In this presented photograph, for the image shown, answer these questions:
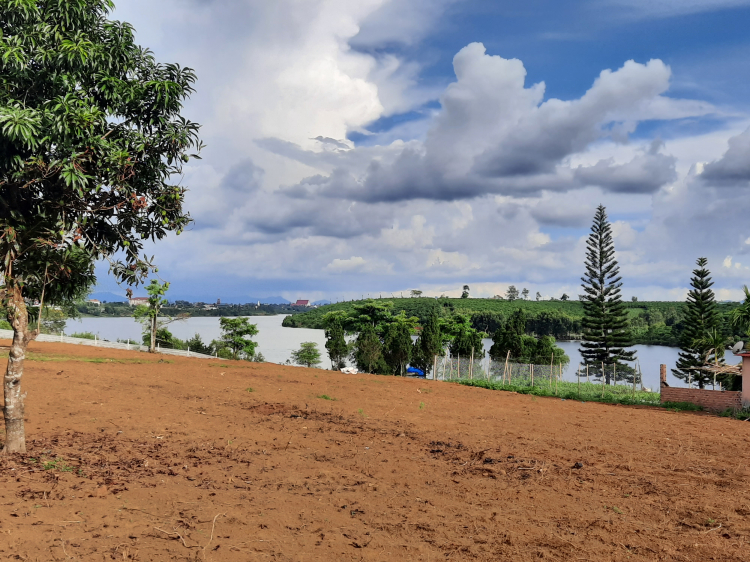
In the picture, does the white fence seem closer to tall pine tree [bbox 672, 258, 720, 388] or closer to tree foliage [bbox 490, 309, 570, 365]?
tree foliage [bbox 490, 309, 570, 365]

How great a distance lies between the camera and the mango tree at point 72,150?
213 inches

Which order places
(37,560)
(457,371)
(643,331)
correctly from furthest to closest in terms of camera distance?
(643,331), (457,371), (37,560)

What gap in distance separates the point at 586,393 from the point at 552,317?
52.3 metres

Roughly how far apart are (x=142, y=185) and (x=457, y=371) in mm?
19271

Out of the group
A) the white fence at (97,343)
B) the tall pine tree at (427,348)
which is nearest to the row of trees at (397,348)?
the tall pine tree at (427,348)

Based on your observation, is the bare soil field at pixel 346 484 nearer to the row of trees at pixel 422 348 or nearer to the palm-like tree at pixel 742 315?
the palm-like tree at pixel 742 315

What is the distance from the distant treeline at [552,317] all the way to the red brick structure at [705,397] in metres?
39.4

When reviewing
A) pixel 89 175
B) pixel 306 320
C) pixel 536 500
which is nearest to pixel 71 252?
pixel 89 175

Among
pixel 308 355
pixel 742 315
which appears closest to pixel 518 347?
pixel 742 315

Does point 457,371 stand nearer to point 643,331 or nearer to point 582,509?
point 582,509

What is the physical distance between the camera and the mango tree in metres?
5.40

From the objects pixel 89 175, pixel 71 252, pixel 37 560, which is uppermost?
pixel 89 175

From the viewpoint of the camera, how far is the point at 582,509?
5293 millimetres

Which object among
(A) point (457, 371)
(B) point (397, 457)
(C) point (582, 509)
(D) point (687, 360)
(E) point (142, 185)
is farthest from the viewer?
(D) point (687, 360)
